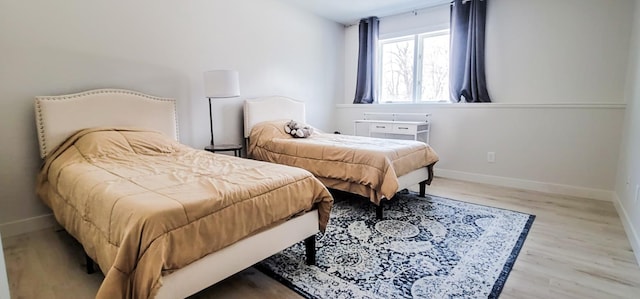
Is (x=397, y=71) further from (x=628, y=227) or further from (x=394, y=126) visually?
(x=628, y=227)

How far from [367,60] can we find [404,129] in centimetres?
139

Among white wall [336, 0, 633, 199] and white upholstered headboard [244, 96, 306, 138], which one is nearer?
white wall [336, 0, 633, 199]

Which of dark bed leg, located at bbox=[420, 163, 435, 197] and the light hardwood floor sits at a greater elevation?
dark bed leg, located at bbox=[420, 163, 435, 197]

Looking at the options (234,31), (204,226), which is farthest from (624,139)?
(234,31)

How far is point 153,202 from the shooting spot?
4.64 feet

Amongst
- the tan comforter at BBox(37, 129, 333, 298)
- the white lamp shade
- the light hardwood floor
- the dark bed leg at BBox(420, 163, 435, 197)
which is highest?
the white lamp shade

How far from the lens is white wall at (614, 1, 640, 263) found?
2375mm

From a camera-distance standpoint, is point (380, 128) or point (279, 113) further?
point (380, 128)

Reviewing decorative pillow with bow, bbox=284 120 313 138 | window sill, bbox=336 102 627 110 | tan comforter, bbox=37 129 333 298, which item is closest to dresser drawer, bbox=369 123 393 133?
window sill, bbox=336 102 627 110

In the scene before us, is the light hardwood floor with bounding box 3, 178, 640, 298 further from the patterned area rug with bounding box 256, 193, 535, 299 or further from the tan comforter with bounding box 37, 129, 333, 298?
the tan comforter with bounding box 37, 129, 333, 298

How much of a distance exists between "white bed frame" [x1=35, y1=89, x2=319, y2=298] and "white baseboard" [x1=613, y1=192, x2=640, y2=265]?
2.16 metres

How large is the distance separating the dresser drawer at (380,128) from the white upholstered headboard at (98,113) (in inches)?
108

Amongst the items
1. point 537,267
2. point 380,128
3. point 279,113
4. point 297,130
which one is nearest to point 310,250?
point 537,267

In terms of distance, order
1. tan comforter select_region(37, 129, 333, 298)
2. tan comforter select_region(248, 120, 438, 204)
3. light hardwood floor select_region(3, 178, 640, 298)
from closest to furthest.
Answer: tan comforter select_region(37, 129, 333, 298) → light hardwood floor select_region(3, 178, 640, 298) → tan comforter select_region(248, 120, 438, 204)
